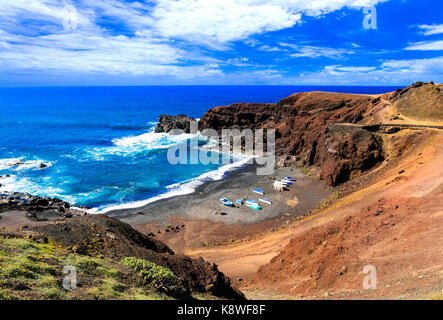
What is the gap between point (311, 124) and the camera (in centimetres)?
6081

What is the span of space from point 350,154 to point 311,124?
2103 cm

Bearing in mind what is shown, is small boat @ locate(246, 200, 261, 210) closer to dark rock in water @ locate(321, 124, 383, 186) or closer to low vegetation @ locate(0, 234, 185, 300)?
dark rock in water @ locate(321, 124, 383, 186)

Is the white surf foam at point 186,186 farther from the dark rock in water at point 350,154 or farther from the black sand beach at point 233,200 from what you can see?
the dark rock in water at point 350,154

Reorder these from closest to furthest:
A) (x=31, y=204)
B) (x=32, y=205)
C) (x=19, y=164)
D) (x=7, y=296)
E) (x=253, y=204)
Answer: (x=7, y=296), (x=32, y=205), (x=31, y=204), (x=253, y=204), (x=19, y=164)

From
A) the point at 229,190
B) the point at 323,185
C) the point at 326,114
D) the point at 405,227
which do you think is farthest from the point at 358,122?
the point at 405,227

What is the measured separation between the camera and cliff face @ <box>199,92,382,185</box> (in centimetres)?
4062

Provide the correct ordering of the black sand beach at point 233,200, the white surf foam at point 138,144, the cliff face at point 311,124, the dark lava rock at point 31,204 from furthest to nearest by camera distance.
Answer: the white surf foam at point 138,144 < the cliff face at point 311,124 < the black sand beach at point 233,200 < the dark lava rock at point 31,204

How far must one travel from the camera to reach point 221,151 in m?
68.8

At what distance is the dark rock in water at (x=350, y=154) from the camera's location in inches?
1556

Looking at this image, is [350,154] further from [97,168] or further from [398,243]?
[97,168]

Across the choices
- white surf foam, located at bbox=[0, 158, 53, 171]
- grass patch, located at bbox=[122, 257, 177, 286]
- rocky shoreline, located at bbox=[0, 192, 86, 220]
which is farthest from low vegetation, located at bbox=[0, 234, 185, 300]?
white surf foam, located at bbox=[0, 158, 53, 171]

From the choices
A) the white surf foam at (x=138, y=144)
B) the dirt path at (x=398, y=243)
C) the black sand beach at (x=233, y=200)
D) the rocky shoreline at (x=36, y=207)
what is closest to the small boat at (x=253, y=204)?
the black sand beach at (x=233, y=200)

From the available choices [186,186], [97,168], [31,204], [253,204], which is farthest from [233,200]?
[97,168]

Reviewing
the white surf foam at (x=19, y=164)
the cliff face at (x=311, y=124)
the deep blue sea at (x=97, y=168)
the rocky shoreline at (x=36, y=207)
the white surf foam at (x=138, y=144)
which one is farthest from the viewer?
the white surf foam at (x=138, y=144)
